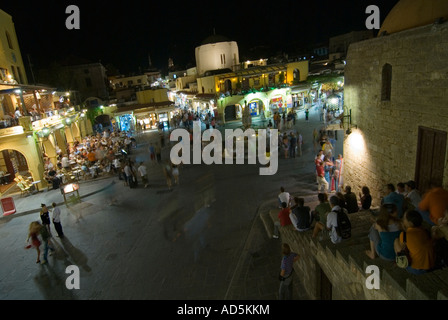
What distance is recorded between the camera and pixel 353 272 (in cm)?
473

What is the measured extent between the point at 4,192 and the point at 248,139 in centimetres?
1405

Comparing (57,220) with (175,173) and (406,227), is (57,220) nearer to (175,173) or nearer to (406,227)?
(175,173)

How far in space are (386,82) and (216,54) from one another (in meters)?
31.3

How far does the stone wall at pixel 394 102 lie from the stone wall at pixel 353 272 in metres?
2.23

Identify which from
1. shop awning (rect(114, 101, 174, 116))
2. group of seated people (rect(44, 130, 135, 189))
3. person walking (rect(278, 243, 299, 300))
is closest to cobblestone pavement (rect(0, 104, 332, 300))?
person walking (rect(278, 243, 299, 300))

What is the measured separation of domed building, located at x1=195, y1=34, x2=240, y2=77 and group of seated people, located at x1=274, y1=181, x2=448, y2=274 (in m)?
33.0

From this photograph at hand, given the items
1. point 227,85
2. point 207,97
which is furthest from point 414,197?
point 227,85

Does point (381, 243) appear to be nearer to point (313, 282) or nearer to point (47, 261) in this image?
point (313, 282)

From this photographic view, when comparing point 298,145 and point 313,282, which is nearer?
point 313,282

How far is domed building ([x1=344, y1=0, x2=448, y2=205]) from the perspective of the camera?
6.41 m

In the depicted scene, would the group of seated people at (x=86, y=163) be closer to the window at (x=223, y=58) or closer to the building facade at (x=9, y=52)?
the building facade at (x=9, y=52)

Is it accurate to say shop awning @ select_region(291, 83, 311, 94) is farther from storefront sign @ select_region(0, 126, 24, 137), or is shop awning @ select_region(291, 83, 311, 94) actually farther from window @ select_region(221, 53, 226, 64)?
storefront sign @ select_region(0, 126, 24, 137)

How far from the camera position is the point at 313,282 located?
6.14 m
